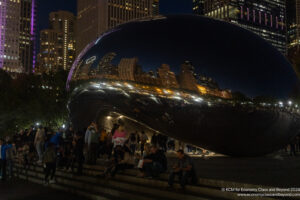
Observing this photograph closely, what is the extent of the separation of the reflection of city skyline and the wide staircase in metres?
2.38

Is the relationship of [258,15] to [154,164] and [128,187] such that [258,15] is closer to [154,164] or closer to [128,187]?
[154,164]

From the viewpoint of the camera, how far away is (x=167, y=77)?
29.3 ft

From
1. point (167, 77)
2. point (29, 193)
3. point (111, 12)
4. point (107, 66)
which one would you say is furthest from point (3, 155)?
point (111, 12)

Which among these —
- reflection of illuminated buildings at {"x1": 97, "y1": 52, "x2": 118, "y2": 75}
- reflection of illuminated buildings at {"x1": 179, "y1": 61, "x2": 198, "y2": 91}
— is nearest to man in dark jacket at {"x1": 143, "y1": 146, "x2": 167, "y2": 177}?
reflection of illuminated buildings at {"x1": 179, "y1": 61, "x2": 198, "y2": 91}

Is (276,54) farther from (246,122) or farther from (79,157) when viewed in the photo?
(79,157)

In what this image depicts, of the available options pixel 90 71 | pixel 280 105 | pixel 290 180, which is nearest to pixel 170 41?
pixel 90 71

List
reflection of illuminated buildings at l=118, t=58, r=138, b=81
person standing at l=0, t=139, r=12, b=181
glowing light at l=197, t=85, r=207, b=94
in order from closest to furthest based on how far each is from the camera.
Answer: glowing light at l=197, t=85, r=207, b=94 → reflection of illuminated buildings at l=118, t=58, r=138, b=81 → person standing at l=0, t=139, r=12, b=181

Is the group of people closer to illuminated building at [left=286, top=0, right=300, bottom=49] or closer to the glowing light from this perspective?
the glowing light

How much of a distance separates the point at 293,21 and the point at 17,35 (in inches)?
5627

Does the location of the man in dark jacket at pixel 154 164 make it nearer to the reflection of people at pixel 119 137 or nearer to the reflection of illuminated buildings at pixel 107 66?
the reflection of people at pixel 119 137

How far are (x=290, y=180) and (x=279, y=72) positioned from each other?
3395mm

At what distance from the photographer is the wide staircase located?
7215mm

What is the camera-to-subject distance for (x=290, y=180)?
738 centimetres

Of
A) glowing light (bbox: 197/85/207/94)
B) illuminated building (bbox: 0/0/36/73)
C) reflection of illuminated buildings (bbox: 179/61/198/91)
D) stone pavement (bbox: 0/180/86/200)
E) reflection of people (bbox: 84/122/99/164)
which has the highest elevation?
illuminated building (bbox: 0/0/36/73)
